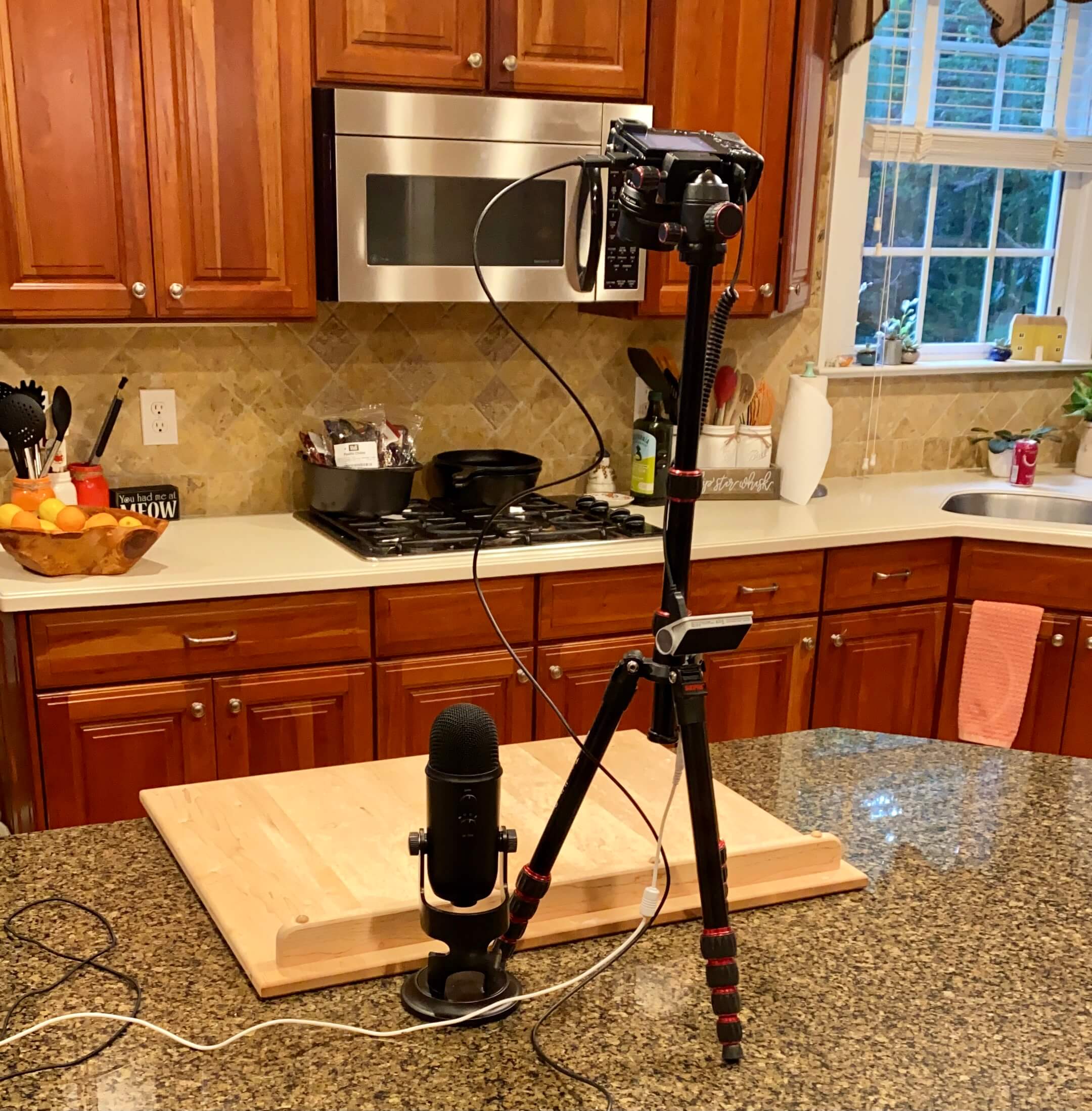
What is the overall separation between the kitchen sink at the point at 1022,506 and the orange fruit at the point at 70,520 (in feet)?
7.49

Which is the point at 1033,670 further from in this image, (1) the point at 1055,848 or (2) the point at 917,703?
(1) the point at 1055,848

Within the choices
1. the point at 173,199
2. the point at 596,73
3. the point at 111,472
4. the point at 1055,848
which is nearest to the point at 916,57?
the point at 596,73

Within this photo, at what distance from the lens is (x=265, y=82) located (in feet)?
8.57

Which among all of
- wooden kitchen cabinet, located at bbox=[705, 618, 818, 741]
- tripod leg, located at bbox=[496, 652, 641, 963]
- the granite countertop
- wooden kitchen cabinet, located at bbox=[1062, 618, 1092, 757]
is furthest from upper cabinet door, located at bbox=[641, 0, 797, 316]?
tripod leg, located at bbox=[496, 652, 641, 963]

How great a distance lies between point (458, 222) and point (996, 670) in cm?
176

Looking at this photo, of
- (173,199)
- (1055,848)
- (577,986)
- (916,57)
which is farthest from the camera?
(916,57)

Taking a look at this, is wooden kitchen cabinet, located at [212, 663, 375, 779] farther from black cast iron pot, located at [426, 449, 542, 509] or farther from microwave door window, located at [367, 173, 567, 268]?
microwave door window, located at [367, 173, 567, 268]

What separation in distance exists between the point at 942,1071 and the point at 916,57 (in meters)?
3.24

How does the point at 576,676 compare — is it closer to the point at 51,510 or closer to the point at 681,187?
the point at 51,510

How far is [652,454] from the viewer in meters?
3.29

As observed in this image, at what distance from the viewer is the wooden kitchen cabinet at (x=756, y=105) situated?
9.70ft

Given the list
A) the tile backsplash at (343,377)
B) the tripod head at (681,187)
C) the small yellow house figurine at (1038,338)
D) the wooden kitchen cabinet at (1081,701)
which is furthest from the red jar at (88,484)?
the small yellow house figurine at (1038,338)

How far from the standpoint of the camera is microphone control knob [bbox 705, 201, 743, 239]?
1020 millimetres

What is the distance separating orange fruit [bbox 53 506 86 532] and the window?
7.14ft
